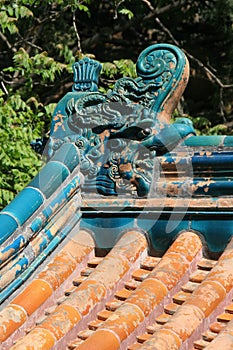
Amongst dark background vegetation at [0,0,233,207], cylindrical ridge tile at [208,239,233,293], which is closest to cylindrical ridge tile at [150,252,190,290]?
cylindrical ridge tile at [208,239,233,293]

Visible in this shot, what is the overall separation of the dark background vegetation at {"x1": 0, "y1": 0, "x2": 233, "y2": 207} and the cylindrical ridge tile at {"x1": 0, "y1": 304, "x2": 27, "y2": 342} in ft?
15.0

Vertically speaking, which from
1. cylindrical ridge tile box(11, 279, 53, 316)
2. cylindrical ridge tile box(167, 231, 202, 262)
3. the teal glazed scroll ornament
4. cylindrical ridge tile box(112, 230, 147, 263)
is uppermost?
the teal glazed scroll ornament

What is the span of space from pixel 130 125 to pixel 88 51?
25.8ft

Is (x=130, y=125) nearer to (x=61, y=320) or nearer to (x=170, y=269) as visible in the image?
(x=170, y=269)

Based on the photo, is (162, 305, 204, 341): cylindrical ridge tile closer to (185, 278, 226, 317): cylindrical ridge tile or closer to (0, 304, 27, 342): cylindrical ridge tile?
(185, 278, 226, 317): cylindrical ridge tile

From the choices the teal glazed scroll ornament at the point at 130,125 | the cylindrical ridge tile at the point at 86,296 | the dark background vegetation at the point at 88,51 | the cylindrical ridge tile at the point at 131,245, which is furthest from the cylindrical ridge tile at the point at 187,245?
the dark background vegetation at the point at 88,51

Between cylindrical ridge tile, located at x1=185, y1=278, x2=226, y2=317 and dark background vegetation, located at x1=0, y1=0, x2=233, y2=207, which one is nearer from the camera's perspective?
cylindrical ridge tile, located at x1=185, y1=278, x2=226, y2=317

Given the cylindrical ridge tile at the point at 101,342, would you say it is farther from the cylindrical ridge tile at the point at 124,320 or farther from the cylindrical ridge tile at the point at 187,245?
the cylindrical ridge tile at the point at 187,245

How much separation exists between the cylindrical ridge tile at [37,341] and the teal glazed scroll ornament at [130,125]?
30.7 inches

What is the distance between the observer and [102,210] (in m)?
3.28

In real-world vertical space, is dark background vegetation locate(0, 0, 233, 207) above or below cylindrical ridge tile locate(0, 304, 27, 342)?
above

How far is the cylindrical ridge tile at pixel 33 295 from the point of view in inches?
116

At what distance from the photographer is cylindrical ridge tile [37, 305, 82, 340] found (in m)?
2.74

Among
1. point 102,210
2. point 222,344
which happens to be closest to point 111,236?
point 102,210
